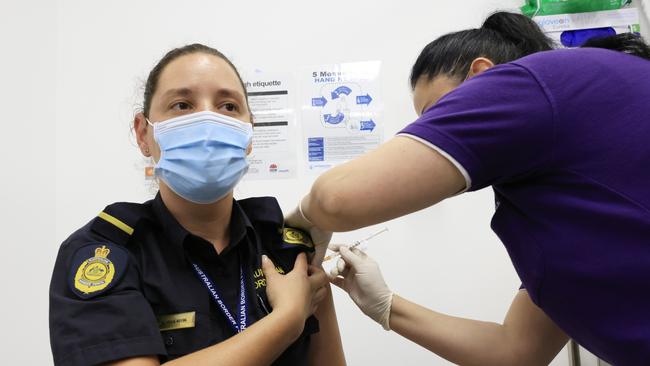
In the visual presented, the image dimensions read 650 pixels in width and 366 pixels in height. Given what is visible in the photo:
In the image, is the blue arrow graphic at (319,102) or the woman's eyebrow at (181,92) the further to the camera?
the blue arrow graphic at (319,102)

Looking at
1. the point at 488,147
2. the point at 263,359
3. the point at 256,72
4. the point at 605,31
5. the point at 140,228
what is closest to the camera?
the point at 488,147

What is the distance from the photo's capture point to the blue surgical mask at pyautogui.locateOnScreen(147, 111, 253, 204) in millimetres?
921

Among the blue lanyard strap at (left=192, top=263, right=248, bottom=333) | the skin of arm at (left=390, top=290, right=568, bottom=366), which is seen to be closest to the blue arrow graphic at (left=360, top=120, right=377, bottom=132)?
the skin of arm at (left=390, top=290, right=568, bottom=366)

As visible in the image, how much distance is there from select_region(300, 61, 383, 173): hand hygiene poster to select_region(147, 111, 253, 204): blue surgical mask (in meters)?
0.85

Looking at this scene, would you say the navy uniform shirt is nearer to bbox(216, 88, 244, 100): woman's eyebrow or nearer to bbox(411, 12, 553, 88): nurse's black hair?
bbox(216, 88, 244, 100): woman's eyebrow

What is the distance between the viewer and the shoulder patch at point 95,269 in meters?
0.74

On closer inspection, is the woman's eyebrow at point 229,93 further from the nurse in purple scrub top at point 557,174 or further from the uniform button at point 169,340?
the uniform button at point 169,340

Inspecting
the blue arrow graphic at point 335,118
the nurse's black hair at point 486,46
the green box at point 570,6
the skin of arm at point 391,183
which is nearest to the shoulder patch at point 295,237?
the skin of arm at point 391,183

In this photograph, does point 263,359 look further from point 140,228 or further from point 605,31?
point 605,31

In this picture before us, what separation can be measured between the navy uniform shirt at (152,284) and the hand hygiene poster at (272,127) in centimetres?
73

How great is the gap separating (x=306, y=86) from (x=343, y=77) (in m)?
0.17

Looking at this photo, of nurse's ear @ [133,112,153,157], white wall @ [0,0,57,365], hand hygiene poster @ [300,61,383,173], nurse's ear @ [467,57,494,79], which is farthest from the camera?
hand hygiene poster @ [300,61,383,173]

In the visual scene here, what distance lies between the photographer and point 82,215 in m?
1.85

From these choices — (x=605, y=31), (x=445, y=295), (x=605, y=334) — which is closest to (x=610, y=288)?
(x=605, y=334)
